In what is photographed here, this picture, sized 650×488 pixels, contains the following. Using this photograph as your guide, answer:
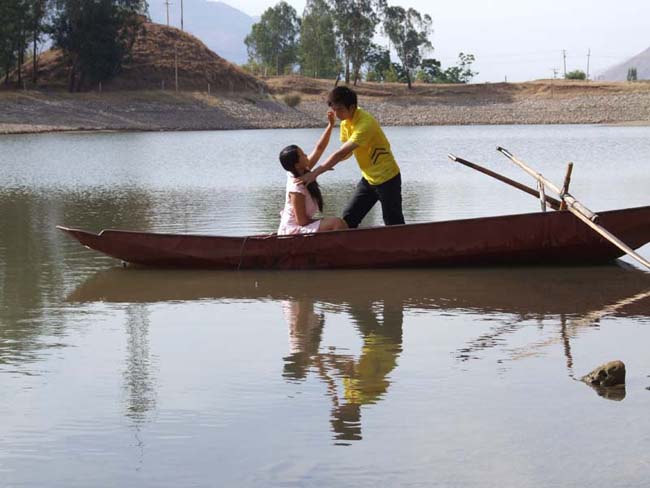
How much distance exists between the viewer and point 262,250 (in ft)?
36.4

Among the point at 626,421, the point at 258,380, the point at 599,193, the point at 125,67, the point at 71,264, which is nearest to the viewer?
the point at 626,421

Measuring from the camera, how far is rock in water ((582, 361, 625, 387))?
255 inches

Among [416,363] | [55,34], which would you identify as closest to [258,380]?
[416,363]

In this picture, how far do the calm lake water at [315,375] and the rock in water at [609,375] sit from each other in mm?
75

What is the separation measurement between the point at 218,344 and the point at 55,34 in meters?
70.9

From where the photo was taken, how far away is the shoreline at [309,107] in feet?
211

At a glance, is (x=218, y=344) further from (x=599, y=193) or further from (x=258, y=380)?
(x=599, y=193)

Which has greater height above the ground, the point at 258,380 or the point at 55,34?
the point at 55,34

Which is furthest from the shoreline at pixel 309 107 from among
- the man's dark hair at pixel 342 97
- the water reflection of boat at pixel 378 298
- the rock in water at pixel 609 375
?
the rock in water at pixel 609 375

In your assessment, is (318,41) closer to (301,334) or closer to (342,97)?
(342,97)

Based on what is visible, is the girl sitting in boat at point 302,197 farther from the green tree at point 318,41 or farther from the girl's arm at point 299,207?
the green tree at point 318,41

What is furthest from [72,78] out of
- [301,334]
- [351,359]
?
[351,359]

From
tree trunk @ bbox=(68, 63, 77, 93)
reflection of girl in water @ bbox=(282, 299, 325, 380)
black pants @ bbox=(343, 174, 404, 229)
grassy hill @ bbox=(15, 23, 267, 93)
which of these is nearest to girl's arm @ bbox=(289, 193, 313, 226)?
black pants @ bbox=(343, 174, 404, 229)

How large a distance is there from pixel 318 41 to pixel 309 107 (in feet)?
91.9
